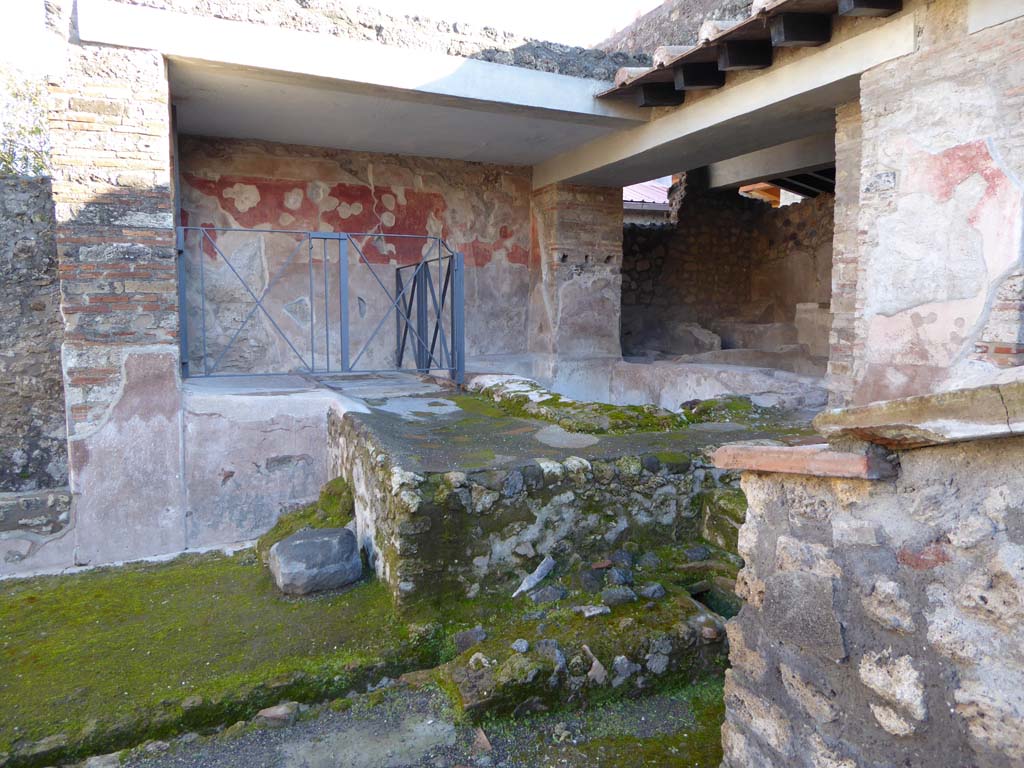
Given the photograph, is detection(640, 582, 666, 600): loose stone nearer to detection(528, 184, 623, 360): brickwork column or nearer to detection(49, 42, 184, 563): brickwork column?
detection(49, 42, 184, 563): brickwork column

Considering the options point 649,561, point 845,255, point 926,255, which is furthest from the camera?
point 845,255

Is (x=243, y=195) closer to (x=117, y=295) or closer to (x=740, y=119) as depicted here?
(x=117, y=295)

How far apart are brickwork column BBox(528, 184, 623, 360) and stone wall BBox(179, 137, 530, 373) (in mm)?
242

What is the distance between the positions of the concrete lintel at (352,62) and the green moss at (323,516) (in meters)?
2.62

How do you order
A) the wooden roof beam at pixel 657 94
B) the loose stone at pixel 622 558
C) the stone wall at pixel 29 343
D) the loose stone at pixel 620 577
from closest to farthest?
the loose stone at pixel 620 577
the loose stone at pixel 622 558
the stone wall at pixel 29 343
the wooden roof beam at pixel 657 94

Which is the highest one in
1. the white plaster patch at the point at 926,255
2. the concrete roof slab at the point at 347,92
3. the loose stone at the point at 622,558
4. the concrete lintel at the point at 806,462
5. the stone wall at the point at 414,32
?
the stone wall at the point at 414,32

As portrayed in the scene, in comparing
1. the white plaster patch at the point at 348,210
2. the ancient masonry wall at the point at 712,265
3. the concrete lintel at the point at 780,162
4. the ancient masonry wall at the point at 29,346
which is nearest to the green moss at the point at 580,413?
the white plaster patch at the point at 348,210

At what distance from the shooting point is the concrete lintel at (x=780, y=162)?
6.57 m

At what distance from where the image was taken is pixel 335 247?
606cm

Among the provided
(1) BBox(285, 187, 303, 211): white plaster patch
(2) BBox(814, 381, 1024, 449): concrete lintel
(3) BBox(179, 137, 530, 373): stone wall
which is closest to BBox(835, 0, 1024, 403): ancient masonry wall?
(2) BBox(814, 381, 1024, 449): concrete lintel

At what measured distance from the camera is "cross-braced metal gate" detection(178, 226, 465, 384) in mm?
5496

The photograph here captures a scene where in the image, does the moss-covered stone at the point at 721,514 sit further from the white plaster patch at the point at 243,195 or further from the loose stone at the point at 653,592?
the white plaster patch at the point at 243,195

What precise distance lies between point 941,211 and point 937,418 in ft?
9.10

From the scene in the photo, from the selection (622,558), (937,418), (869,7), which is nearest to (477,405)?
(622,558)
